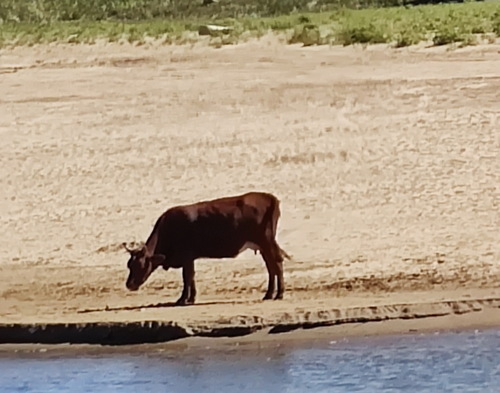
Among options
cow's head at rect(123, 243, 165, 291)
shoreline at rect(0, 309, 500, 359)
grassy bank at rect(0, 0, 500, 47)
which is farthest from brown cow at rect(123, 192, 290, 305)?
grassy bank at rect(0, 0, 500, 47)

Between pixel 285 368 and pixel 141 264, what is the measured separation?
2029 millimetres

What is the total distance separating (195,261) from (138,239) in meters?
1.39

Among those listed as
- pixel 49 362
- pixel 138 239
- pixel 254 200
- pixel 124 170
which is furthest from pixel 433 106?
pixel 49 362

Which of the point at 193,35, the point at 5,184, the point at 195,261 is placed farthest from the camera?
the point at 193,35

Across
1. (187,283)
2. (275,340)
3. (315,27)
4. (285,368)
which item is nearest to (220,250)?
(187,283)

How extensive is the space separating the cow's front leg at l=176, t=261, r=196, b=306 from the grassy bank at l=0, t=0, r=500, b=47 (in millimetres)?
8046

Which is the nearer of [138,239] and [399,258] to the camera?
[399,258]

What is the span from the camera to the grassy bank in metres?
19.6

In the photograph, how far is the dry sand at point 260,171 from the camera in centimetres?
1228

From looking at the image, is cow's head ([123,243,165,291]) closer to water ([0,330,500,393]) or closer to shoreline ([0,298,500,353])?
shoreline ([0,298,500,353])

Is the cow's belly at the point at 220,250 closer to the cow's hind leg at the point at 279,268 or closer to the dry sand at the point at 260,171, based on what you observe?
the cow's hind leg at the point at 279,268

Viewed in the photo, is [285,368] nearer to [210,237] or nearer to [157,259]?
[210,237]

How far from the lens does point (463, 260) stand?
1294 cm

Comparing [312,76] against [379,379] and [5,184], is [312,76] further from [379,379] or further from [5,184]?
[379,379]
